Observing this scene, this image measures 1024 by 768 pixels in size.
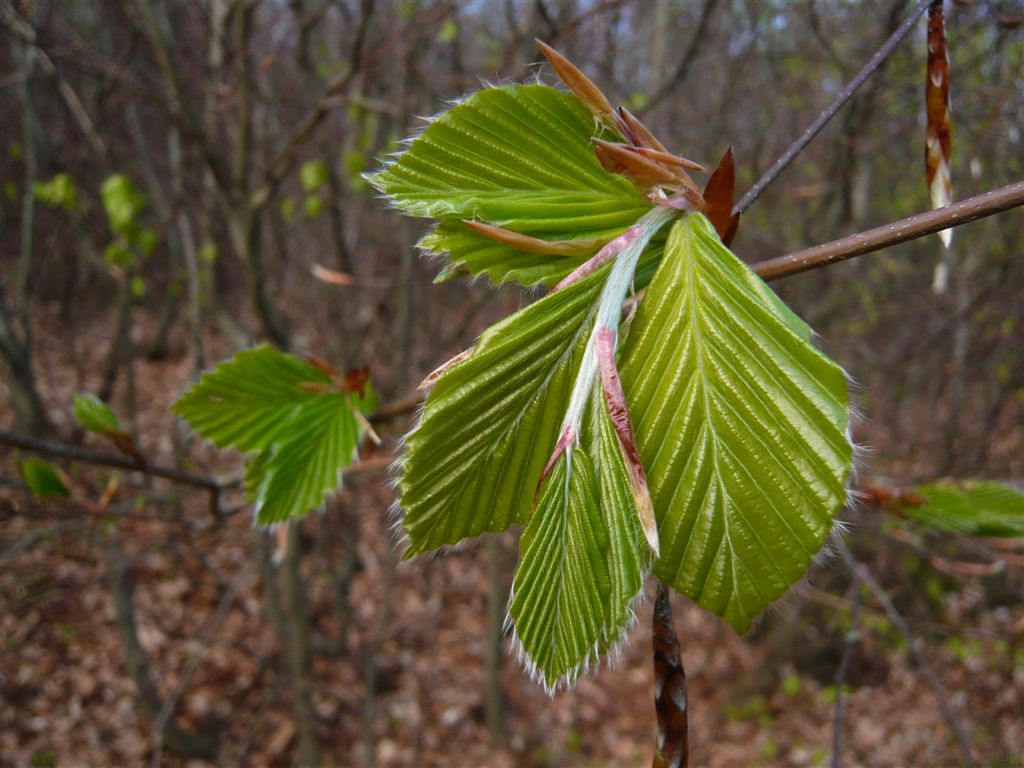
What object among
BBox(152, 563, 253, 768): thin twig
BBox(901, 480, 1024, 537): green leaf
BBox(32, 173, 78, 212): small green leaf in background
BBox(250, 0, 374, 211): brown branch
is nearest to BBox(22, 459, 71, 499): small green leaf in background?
BBox(152, 563, 253, 768): thin twig

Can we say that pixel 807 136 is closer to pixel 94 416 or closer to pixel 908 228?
pixel 908 228

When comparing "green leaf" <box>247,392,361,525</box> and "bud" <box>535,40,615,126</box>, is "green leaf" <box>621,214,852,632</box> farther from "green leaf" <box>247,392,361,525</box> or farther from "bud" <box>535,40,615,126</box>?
"green leaf" <box>247,392,361,525</box>

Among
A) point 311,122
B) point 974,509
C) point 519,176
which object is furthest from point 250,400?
point 311,122

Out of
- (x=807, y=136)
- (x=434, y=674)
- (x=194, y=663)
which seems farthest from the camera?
(x=434, y=674)

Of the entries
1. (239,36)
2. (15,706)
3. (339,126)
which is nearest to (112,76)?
(239,36)

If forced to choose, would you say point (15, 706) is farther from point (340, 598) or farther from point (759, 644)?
point (759, 644)
